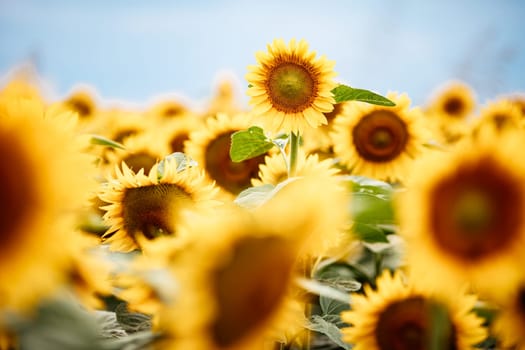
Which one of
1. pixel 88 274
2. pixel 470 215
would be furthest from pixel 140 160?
pixel 470 215

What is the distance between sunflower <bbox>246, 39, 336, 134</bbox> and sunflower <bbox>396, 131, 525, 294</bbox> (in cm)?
72

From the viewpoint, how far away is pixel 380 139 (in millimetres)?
2010

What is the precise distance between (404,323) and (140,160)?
1137mm

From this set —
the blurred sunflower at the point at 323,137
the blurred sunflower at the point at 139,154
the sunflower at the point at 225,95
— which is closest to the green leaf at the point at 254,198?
the blurred sunflower at the point at 139,154

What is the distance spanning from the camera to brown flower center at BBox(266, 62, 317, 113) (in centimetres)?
141

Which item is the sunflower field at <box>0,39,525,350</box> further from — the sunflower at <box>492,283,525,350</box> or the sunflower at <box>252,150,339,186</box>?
the sunflower at <box>252,150,339,186</box>

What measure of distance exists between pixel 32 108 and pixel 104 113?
3.46 meters

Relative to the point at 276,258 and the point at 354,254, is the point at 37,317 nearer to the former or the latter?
the point at 276,258

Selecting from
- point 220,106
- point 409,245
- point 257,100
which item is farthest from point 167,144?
point 220,106

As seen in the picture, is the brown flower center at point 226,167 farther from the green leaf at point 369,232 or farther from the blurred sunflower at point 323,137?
the green leaf at point 369,232

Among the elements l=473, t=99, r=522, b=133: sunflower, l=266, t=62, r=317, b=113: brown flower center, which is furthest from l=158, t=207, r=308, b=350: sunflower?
l=473, t=99, r=522, b=133: sunflower

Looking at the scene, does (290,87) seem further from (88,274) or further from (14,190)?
(14,190)

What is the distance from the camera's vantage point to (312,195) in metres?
0.54

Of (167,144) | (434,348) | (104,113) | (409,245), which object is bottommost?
(434,348)
